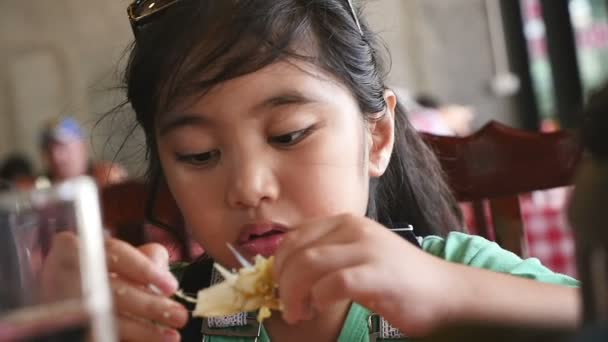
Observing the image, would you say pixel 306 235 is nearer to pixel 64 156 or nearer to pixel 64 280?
pixel 64 280

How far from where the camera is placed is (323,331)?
49.1 inches

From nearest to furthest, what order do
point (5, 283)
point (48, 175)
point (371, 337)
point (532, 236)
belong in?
1. point (5, 283)
2. point (371, 337)
3. point (532, 236)
4. point (48, 175)

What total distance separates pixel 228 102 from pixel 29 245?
0.65 meters

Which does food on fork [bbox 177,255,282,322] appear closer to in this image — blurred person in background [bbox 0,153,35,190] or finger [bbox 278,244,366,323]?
finger [bbox 278,244,366,323]

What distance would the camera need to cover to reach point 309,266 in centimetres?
72

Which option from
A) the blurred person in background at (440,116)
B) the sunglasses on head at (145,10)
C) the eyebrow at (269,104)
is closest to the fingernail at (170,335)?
the eyebrow at (269,104)

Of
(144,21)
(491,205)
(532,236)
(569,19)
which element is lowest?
(532,236)

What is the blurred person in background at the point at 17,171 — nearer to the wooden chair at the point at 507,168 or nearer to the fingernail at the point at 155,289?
the wooden chair at the point at 507,168

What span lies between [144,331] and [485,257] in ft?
1.78

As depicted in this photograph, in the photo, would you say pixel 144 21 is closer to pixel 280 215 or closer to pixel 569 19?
pixel 280 215

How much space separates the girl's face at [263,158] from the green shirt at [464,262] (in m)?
0.15

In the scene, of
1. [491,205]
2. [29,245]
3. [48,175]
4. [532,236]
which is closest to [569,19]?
[532,236]

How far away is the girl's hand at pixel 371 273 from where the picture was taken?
2.33ft

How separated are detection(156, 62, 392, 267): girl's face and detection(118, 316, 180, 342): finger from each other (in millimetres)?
255
